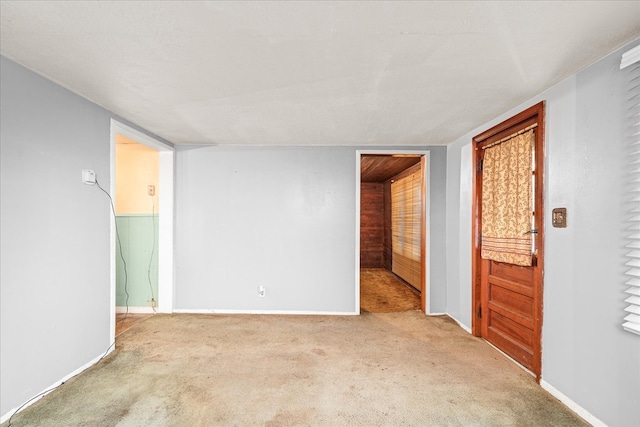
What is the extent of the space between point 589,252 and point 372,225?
5.49 metres

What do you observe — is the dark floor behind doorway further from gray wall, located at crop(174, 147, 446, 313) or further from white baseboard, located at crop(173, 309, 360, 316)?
gray wall, located at crop(174, 147, 446, 313)

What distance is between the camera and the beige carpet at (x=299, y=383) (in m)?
1.72

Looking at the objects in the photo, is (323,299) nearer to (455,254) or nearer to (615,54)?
(455,254)

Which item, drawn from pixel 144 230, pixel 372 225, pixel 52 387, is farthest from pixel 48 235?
pixel 372 225

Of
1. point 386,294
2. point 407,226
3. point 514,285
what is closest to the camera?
point 514,285

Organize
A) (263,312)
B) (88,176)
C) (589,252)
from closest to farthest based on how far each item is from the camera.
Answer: (589,252), (88,176), (263,312)

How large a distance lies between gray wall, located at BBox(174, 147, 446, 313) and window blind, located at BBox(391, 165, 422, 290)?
1.21 metres

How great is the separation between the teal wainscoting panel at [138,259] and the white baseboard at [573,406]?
409 cm

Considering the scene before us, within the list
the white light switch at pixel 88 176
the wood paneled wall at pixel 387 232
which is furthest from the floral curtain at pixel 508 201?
the wood paneled wall at pixel 387 232

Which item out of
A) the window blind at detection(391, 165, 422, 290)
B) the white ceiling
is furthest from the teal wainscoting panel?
the window blind at detection(391, 165, 422, 290)

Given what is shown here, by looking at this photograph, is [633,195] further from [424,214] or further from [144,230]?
[144,230]

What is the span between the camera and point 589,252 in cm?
173

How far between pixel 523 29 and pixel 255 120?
83.2 inches

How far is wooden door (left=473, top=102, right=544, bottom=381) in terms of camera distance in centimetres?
211
